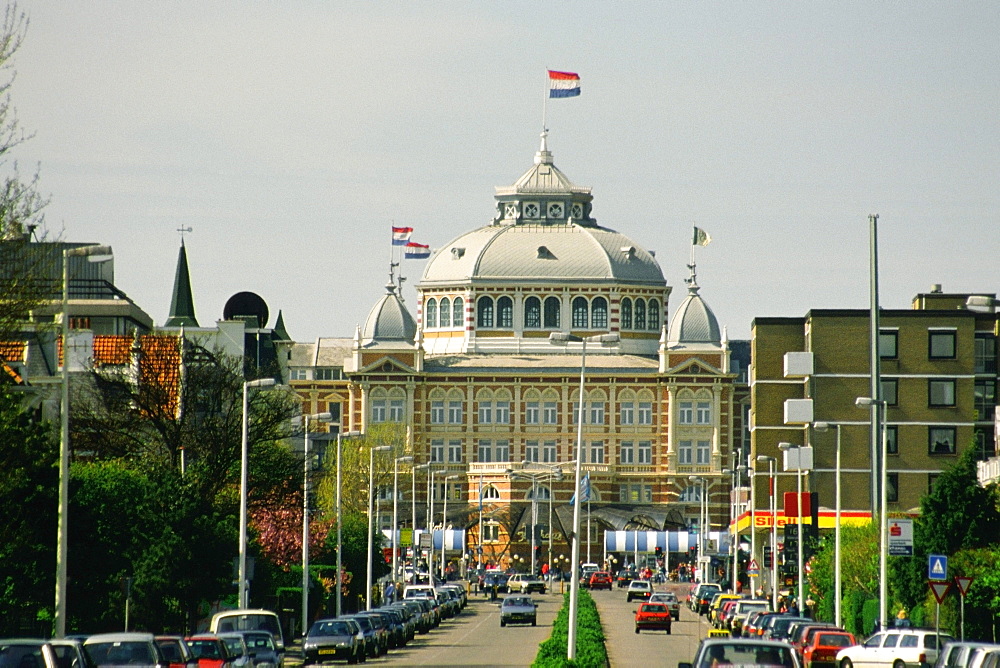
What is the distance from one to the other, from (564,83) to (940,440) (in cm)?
6599

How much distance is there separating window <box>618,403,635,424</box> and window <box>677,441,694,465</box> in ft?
16.4

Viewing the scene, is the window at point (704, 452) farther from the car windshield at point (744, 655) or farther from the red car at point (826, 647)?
the car windshield at point (744, 655)

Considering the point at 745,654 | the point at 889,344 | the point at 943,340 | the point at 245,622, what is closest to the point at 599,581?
the point at 889,344

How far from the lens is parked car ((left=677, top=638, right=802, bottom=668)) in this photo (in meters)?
34.0

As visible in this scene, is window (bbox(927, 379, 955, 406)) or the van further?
window (bbox(927, 379, 955, 406))

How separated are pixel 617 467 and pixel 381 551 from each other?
92587 millimetres

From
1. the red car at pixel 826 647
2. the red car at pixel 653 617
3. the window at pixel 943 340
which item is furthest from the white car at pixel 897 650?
the window at pixel 943 340

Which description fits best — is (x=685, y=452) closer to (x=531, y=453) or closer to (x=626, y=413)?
(x=626, y=413)

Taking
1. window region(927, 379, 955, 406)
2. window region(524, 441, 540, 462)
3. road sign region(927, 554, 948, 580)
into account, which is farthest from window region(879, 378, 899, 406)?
window region(524, 441, 540, 462)

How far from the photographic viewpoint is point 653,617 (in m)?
76.5

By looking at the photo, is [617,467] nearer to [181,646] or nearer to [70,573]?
[70,573]

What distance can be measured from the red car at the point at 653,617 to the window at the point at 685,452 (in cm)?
11261

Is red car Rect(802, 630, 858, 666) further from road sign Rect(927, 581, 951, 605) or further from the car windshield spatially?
the car windshield

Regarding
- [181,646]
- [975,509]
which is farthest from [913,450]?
[181,646]
